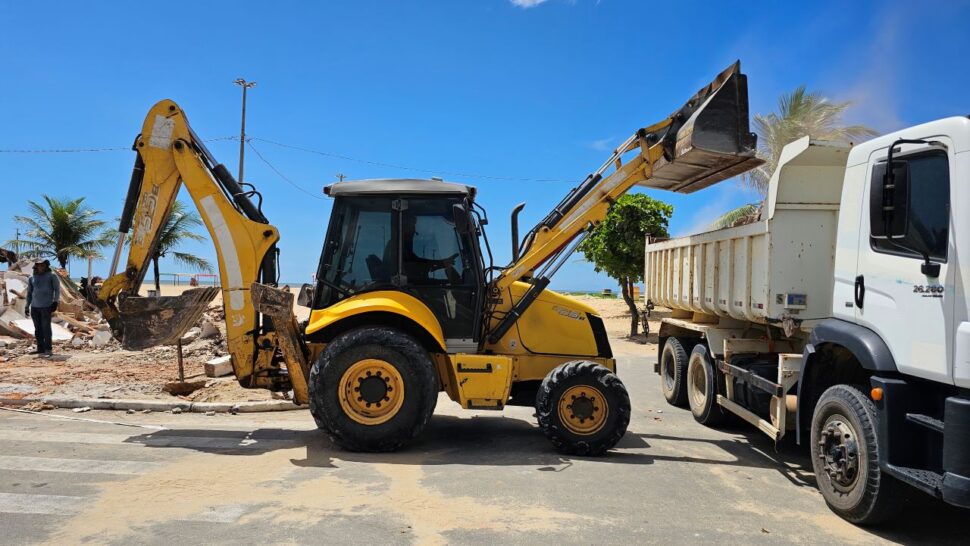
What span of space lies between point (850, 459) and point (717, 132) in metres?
3.48

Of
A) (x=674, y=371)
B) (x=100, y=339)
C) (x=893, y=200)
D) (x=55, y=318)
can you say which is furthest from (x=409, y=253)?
(x=55, y=318)

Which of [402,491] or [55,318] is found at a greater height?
[55,318]

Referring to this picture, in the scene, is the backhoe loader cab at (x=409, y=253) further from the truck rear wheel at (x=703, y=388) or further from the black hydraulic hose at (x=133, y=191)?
the truck rear wheel at (x=703, y=388)

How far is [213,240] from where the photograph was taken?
7129mm

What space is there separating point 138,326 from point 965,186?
755 centimetres

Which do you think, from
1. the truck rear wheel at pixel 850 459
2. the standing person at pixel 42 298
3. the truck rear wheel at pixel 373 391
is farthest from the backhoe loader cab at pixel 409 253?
the standing person at pixel 42 298

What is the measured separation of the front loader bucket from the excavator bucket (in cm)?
539

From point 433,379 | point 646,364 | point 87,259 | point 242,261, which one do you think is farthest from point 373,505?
point 87,259

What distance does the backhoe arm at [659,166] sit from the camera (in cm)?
682

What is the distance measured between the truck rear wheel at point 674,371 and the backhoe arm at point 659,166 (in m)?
2.78

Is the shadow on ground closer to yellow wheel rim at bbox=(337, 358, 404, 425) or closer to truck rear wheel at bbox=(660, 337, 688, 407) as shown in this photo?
yellow wheel rim at bbox=(337, 358, 404, 425)

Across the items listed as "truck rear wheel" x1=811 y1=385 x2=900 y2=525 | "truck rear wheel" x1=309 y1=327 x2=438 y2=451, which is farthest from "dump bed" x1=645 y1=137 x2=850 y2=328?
"truck rear wheel" x1=309 y1=327 x2=438 y2=451

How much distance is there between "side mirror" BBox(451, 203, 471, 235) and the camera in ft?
22.2

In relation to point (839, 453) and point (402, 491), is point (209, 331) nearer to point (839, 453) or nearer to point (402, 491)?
point (402, 491)
